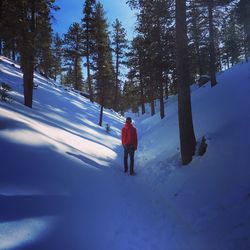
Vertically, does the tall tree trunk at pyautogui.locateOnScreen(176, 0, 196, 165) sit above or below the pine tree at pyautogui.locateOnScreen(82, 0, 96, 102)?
below

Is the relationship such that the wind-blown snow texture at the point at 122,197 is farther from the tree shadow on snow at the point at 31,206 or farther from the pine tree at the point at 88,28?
the pine tree at the point at 88,28

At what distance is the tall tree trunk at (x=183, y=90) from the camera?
8883 mm

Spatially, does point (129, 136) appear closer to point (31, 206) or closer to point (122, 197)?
point (122, 197)

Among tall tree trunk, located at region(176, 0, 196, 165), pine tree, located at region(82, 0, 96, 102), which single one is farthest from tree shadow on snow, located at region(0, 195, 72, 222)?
pine tree, located at region(82, 0, 96, 102)

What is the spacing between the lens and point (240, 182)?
20.0 ft

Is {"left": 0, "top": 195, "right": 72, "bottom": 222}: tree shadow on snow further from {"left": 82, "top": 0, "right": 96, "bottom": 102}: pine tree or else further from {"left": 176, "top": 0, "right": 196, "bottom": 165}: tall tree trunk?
{"left": 82, "top": 0, "right": 96, "bottom": 102}: pine tree

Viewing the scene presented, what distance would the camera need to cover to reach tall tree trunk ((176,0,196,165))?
8883mm

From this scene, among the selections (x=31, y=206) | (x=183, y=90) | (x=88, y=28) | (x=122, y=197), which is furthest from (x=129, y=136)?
(x=88, y=28)

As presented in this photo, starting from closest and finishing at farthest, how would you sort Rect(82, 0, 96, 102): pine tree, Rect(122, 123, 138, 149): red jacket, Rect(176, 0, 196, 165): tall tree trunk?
1. Rect(176, 0, 196, 165): tall tree trunk
2. Rect(122, 123, 138, 149): red jacket
3. Rect(82, 0, 96, 102): pine tree

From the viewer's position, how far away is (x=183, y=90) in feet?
29.3

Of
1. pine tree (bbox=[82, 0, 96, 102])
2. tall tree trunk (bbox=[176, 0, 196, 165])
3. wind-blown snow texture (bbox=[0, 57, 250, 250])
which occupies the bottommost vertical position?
wind-blown snow texture (bbox=[0, 57, 250, 250])

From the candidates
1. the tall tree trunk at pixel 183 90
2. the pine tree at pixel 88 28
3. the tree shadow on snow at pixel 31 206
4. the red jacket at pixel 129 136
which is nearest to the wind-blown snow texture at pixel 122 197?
the tree shadow on snow at pixel 31 206

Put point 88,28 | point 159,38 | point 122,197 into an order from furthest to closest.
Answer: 1. point 88,28
2. point 159,38
3. point 122,197

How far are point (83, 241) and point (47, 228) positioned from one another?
0.72m
